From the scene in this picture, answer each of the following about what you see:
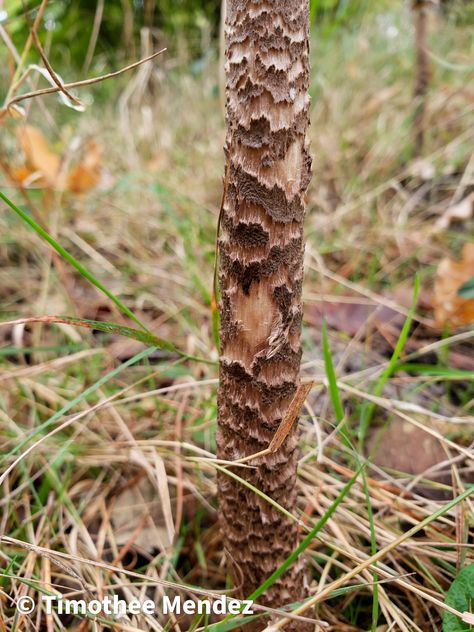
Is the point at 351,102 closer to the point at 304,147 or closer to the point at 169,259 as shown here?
the point at 169,259

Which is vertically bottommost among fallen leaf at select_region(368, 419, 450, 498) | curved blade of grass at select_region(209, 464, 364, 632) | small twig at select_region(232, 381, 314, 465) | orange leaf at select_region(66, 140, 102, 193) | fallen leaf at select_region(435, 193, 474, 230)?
fallen leaf at select_region(368, 419, 450, 498)

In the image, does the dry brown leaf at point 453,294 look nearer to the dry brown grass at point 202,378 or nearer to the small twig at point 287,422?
the dry brown grass at point 202,378

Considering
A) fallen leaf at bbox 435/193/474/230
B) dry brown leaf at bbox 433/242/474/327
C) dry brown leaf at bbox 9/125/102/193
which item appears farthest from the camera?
dry brown leaf at bbox 9/125/102/193

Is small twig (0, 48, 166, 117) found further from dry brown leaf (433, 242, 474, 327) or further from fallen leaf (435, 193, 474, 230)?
fallen leaf (435, 193, 474, 230)

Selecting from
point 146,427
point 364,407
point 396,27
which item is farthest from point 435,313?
point 396,27

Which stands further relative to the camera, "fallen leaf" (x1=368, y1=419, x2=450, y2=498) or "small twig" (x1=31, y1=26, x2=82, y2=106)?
"fallen leaf" (x1=368, y1=419, x2=450, y2=498)

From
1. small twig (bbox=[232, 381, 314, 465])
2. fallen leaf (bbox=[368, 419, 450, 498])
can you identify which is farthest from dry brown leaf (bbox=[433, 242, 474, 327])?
small twig (bbox=[232, 381, 314, 465])

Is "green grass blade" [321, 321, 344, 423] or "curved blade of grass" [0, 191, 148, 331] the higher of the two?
"curved blade of grass" [0, 191, 148, 331]

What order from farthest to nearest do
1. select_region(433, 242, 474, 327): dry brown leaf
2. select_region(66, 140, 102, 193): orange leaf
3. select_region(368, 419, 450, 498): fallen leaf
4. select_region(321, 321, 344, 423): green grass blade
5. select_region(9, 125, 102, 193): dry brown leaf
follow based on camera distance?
select_region(66, 140, 102, 193): orange leaf → select_region(9, 125, 102, 193): dry brown leaf → select_region(433, 242, 474, 327): dry brown leaf → select_region(368, 419, 450, 498): fallen leaf → select_region(321, 321, 344, 423): green grass blade
